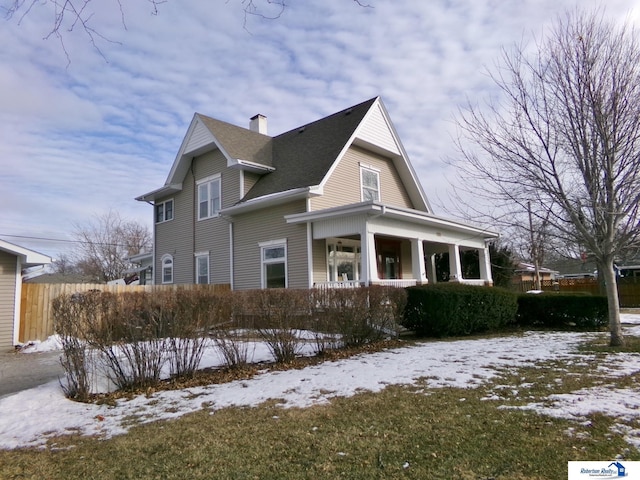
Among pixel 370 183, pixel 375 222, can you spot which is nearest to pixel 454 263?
pixel 370 183

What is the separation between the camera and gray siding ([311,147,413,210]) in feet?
49.1

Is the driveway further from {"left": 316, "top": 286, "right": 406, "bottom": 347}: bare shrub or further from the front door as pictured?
the front door

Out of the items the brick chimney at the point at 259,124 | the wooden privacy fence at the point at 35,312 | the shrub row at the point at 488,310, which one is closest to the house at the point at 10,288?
the wooden privacy fence at the point at 35,312

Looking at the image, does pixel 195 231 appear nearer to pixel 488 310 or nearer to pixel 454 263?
pixel 454 263

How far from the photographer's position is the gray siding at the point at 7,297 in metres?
11.2

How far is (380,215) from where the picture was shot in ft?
40.9

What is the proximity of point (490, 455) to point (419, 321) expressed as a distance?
24.3ft

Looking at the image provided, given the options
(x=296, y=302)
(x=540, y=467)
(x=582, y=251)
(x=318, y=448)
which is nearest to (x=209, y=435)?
(x=318, y=448)

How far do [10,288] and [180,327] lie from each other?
763cm

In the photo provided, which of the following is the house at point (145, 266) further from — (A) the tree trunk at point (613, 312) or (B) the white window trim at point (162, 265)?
(A) the tree trunk at point (613, 312)

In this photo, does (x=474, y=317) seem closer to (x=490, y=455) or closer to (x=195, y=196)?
(x=490, y=455)

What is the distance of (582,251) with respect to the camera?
448 inches

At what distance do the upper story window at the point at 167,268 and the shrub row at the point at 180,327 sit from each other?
507 inches

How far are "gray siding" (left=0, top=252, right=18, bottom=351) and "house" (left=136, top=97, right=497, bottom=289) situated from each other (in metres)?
6.86
